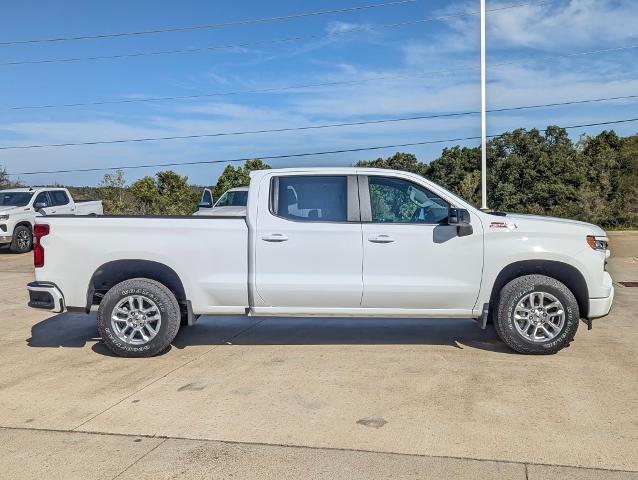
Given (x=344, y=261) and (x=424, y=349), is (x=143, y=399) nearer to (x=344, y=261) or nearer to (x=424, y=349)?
(x=344, y=261)

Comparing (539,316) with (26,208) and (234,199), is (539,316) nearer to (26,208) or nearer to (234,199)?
(234,199)

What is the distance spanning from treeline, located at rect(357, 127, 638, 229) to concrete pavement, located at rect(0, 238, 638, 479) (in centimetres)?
2479

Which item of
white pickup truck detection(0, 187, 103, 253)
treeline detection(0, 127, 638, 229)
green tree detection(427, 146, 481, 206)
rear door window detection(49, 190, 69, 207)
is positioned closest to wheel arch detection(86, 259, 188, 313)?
white pickup truck detection(0, 187, 103, 253)

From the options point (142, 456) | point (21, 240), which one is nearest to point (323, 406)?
point (142, 456)

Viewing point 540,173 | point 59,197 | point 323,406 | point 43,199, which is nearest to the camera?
point 323,406

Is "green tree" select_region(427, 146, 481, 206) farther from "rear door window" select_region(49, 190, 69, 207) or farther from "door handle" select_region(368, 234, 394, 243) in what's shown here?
"door handle" select_region(368, 234, 394, 243)

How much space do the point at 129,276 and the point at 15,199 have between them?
47.3 feet

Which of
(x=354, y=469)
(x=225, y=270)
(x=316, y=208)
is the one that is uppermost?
(x=316, y=208)

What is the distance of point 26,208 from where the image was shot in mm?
18688

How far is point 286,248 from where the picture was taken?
6.39 metres

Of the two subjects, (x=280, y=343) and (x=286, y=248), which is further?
(x=280, y=343)

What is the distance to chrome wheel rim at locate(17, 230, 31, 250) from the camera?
1857cm

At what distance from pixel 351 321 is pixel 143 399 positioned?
3.60 metres

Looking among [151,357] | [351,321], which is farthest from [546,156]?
[151,357]
